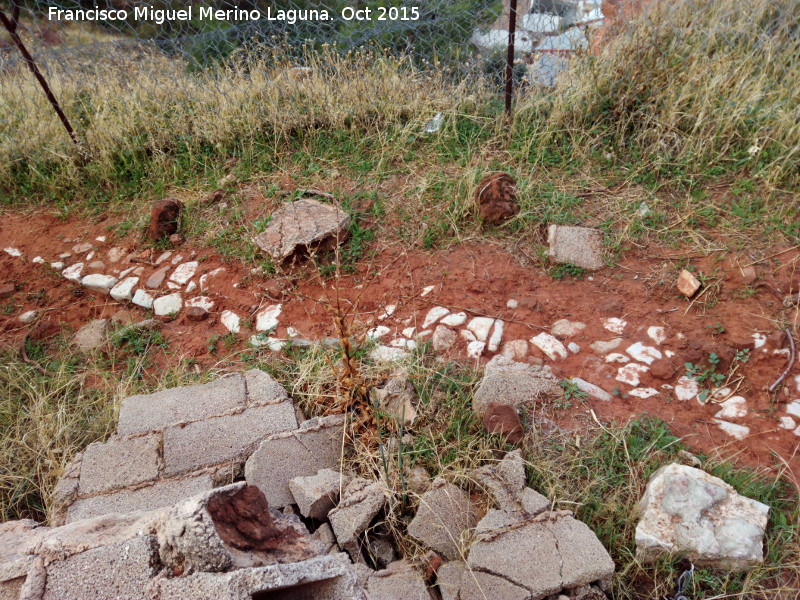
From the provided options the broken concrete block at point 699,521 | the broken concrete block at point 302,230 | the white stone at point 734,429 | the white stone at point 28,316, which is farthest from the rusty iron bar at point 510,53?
the white stone at point 28,316

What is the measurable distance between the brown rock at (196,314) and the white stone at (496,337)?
5.71ft

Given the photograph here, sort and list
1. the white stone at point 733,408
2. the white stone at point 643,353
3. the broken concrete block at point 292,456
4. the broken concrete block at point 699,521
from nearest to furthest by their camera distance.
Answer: the broken concrete block at point 699,521, the broken concrete block at point 292,456, the white stone at point 733,408, the white stone at point 643,353

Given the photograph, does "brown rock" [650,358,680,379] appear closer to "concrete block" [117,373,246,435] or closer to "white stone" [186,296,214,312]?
"concrete block" [117,373,246,435]

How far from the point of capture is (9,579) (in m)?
1.52

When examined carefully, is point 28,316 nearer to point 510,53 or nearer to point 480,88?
point 480,88

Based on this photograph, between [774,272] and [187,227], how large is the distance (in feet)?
12.0

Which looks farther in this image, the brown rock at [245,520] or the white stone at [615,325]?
the white stone at [615,325]

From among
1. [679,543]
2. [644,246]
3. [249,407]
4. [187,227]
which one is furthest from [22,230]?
[679,543]

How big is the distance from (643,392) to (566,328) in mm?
511

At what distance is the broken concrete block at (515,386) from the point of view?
2672 mm

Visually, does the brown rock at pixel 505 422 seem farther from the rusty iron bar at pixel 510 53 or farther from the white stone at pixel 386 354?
the rusty iron bar at pixel 510 53

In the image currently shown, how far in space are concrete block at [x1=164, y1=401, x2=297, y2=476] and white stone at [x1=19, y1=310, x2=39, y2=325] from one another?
1758 mm

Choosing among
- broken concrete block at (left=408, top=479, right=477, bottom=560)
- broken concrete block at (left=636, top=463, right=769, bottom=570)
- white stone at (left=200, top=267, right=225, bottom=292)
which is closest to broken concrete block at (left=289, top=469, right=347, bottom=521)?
broken concrete block at (left=408, top=479, right=477, bottom=560)

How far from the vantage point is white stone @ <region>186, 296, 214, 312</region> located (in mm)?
3595
